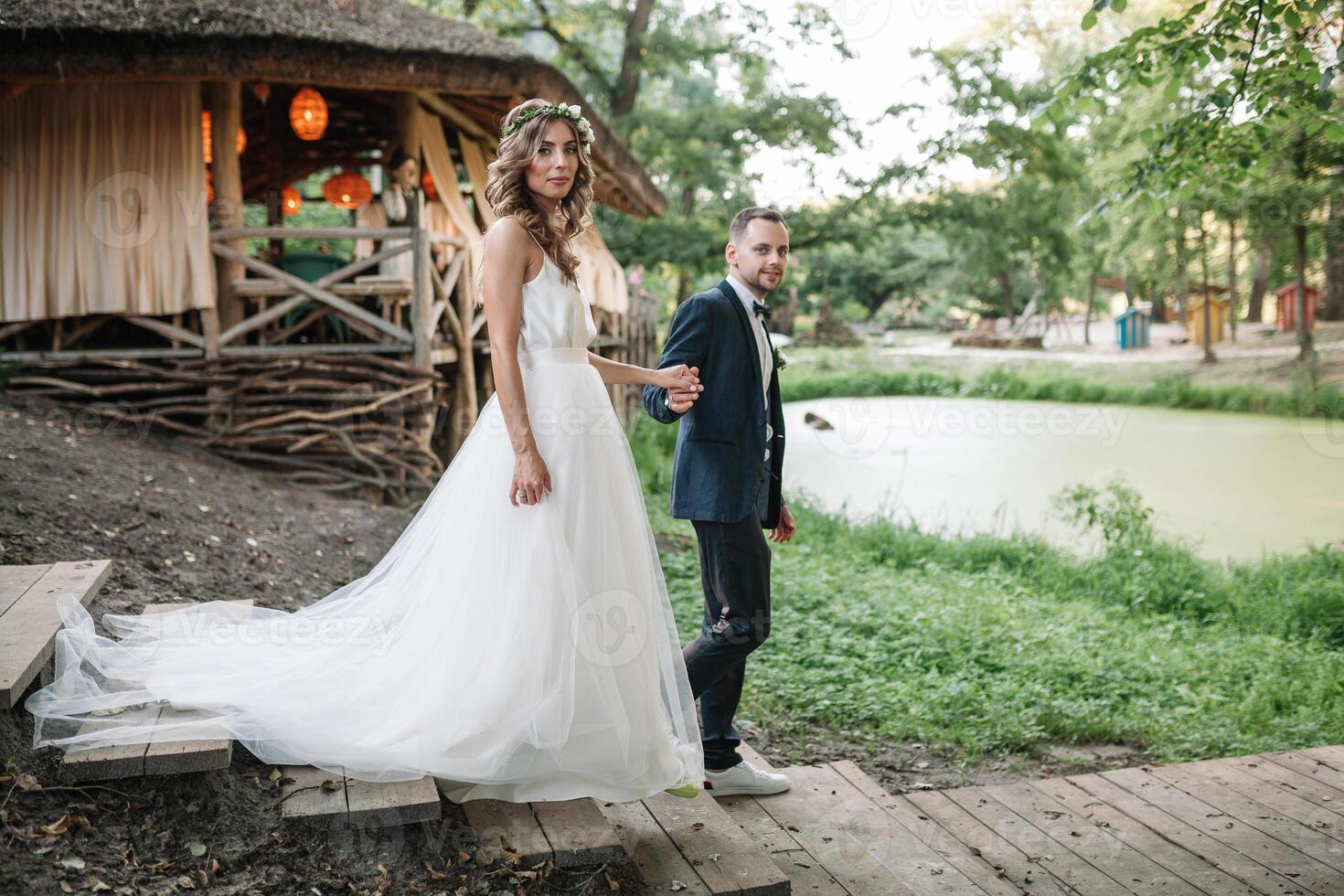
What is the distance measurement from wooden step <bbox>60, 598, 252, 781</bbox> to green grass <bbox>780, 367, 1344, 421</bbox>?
1570cm

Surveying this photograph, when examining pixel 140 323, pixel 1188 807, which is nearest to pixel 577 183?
pixel 1188 807

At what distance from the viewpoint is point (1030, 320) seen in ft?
96.0

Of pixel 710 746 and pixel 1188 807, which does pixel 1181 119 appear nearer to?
pixel 1188 807

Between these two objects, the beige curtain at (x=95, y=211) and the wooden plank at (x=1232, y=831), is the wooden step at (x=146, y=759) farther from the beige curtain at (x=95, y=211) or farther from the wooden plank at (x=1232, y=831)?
the beige curtain at (x=95, y=211)

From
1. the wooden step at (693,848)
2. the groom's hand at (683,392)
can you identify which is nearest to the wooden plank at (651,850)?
the wooden step at (693,848)

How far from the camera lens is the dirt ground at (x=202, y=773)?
2.23m

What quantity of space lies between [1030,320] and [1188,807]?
2764 cm

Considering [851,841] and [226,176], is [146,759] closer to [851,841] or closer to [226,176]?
[851,841]

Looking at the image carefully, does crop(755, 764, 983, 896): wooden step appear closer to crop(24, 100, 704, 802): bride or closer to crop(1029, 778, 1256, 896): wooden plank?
crop(24, 100, 704, 802): bride

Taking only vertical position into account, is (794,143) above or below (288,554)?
above

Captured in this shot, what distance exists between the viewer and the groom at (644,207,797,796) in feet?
9.78

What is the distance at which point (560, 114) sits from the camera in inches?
108

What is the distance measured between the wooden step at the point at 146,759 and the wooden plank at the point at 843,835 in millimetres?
1584

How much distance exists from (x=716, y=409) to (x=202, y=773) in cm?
163
